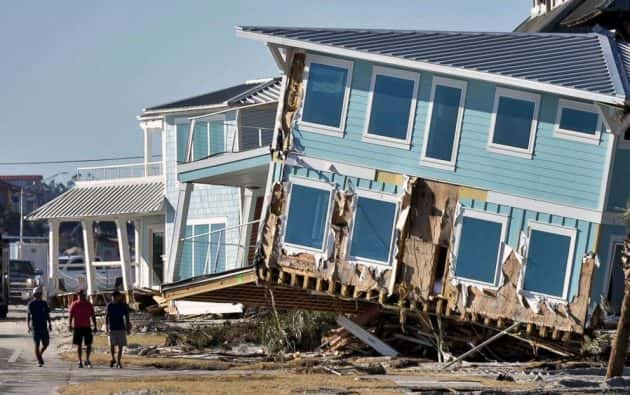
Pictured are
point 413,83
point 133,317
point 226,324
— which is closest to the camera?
point 413,83

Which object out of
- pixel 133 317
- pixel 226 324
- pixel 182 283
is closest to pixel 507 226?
pixel 182 283

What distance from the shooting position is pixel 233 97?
1799 inches

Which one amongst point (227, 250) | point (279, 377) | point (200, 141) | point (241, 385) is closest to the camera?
point (241, 385)

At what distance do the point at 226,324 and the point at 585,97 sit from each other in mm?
14184

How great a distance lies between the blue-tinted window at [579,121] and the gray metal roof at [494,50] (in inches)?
27.1

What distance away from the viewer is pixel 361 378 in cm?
2525

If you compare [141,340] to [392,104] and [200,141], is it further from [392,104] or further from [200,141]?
[392,104]

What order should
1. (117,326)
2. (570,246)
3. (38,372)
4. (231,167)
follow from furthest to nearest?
1. (231,167)
2. (570,246)
3. (117,326)
4. (38,372)

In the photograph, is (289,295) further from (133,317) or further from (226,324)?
Answer: (133,317)

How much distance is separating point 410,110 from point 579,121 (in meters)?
3.36

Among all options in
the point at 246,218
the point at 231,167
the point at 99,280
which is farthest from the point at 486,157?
the point at 99,280

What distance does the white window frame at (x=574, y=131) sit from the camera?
29281 millimetres

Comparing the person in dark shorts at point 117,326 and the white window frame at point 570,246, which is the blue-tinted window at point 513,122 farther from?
the person in dark shorts at point 117,326

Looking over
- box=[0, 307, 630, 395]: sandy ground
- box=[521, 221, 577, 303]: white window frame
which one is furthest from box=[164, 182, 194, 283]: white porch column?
box=[521, 221, 577, 303]: white window frame
